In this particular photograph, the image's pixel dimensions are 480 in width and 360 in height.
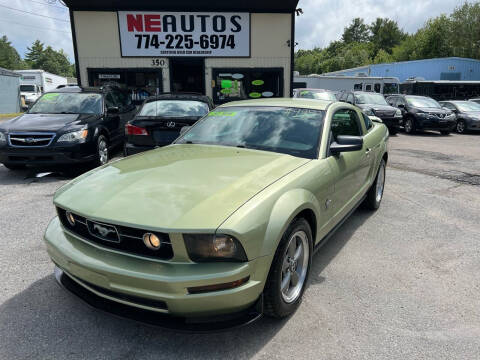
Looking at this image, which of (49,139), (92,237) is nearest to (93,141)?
(49,139)

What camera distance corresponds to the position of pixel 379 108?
1451 centimetres

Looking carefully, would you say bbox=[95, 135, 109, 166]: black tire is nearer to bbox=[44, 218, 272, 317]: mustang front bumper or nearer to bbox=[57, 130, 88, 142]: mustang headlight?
bbox=[57, 130, 88, 142]: mustang headlight

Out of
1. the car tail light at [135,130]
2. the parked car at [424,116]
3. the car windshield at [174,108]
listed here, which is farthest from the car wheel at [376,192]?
the parked car at [424,116]

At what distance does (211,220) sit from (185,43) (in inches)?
467

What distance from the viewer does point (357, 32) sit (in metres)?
106

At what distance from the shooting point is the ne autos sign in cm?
1247

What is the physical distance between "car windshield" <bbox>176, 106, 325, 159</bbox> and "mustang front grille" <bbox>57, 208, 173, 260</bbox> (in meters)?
1.53

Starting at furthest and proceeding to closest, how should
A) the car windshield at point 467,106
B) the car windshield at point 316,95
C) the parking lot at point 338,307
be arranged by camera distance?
the car windshield at point 467,106, the car windshield at point 316,95, the parking lot at point 338,307

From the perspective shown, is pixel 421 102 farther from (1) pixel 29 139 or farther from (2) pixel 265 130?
(1) pixel 29 139

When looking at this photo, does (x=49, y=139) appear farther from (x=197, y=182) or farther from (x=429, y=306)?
(x=429, y=306)

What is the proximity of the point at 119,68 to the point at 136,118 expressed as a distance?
7.08 meters

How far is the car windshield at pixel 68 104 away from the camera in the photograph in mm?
7523

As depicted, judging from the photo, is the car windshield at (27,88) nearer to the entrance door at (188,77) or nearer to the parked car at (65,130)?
the entrance door at (188,77)

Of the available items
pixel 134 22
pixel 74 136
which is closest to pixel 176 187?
pixel 74 136
